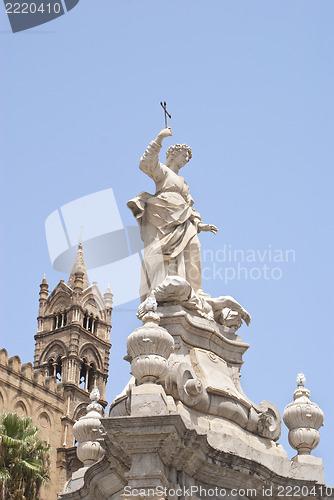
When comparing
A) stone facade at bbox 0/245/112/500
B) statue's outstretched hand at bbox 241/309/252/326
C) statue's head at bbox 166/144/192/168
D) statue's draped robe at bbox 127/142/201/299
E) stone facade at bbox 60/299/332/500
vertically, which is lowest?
stone facade at bbox 60/299/332/500

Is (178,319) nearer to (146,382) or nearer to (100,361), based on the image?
(146,382)

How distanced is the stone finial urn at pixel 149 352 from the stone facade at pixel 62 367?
40.7m

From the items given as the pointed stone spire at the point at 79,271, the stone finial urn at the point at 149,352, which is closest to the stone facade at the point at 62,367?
the pointed stone spire at the point at 79,271

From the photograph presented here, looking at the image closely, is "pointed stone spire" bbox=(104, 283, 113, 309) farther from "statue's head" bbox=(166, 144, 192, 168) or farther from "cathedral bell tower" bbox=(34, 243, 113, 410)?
"statue's head" bbox=(166, 144, 192, 168)

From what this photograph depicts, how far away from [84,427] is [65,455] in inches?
1613

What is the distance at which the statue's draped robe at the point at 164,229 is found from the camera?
14773 mm

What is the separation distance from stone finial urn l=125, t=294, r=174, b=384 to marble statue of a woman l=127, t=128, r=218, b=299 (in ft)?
8.38

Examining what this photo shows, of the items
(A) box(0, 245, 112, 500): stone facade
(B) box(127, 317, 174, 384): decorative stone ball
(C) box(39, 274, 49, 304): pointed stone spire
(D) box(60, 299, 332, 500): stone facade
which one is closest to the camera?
(D) box(60, 299, 332, 500): stone facade

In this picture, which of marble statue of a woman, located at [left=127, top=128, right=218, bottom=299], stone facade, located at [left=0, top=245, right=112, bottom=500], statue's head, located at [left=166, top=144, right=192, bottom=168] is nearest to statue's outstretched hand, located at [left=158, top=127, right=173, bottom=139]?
marble statue of a woman, located at [left=127, top=128, right=218, bottom=299]

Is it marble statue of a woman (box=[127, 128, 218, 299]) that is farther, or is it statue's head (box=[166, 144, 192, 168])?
statue's head (box=[166, 144, 192, 168])

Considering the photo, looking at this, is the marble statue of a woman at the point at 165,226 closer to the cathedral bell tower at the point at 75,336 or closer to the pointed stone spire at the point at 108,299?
the cathedral bell tower at the point at 75,336

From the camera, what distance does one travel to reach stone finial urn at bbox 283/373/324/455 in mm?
13076

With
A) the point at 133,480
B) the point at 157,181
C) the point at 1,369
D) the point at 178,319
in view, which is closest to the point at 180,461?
the point at 133,480

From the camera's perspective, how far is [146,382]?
39.4ft
